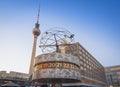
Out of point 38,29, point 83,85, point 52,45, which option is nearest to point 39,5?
point 38,29

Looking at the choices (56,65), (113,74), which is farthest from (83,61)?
(113,74)

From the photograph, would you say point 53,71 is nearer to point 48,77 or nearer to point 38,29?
point 48,77

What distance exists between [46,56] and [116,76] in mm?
95449

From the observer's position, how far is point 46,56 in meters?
23.2

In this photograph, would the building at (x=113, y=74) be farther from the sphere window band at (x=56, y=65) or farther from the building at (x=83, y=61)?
the sphere window band at (x=56, y=65)

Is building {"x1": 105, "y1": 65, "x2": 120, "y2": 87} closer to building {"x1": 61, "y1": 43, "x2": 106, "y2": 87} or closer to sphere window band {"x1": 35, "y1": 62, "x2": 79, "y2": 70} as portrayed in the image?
building {"x1": 61, "y1": 43, "x2": 106, "y2": 87}

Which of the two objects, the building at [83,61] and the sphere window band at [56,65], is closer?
the sphere window band at [56,65]

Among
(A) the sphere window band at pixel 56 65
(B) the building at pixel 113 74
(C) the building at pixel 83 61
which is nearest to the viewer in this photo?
(A) the sphere window band at pixel 56 65

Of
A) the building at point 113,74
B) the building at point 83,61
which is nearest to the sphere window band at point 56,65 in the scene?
the building at point 83,61

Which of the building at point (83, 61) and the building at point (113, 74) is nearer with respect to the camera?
the building at point (83, 61)

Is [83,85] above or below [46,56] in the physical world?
below

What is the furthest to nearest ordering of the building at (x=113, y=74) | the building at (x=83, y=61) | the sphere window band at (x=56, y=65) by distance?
the building at (x=113, y=74)
the building at (x=83, y=61)
the sphere window band at (x=56, y=65)

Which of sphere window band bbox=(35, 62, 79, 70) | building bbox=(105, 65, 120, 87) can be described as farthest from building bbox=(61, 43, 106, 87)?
building bbox=(105, 65, 120, 87)

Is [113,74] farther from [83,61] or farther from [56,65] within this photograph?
[56,65]
